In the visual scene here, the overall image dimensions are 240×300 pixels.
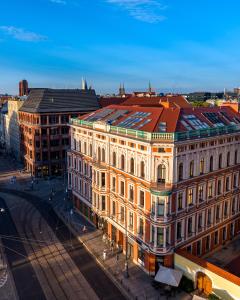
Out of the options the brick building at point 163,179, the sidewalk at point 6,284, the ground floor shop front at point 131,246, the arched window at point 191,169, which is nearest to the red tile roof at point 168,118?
the brick building at point 163,179

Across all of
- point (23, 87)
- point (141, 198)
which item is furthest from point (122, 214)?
point (23, 87)


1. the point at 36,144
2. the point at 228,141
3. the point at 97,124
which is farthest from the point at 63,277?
the point at 36,144

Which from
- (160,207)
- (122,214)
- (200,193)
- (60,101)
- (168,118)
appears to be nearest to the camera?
(160,207)

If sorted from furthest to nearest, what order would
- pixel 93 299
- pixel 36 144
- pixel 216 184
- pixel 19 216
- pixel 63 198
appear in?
pixel 36 144
pixel 63 198
pixel 19 216
pixel 216 184
pixel 93 299

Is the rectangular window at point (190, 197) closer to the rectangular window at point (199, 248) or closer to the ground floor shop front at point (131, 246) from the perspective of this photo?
the rectangular window at point (199, 248)

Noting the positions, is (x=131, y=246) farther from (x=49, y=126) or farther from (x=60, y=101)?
(x=60, y=101)

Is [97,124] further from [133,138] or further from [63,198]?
[63,198]
